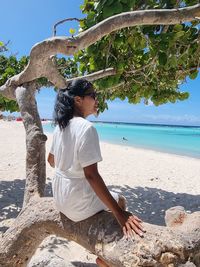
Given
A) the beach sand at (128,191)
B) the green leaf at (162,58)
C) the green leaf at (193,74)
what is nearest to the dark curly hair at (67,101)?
the green leaf at (162,58)

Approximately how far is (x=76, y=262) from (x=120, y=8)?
10.7 feet

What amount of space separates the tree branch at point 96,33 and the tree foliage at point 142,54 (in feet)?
0.80

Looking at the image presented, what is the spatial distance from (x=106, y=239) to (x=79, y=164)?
59 centimetres

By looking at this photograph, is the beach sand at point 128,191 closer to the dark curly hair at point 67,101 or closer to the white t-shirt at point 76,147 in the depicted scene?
the white t-shirt at point 76,147

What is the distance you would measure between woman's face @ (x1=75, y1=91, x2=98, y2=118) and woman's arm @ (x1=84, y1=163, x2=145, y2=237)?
0.55m

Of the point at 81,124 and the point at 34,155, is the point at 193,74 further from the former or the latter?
the point at 81,124

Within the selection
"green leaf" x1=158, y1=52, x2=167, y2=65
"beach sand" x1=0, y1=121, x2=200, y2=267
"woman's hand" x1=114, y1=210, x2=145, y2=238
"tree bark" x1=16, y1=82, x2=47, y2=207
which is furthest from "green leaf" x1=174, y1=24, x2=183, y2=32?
"beach sand" x1=0, y1=121, x2=200, y2=267

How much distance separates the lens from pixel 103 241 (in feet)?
7.07

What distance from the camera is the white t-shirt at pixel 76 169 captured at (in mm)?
2074

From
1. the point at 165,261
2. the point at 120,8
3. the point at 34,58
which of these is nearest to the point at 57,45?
the point at 34,58

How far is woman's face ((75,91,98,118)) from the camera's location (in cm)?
241

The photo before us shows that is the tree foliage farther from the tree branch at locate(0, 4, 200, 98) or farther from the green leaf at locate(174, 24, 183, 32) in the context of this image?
the tree branch at locate(0, 4, 200, 98)

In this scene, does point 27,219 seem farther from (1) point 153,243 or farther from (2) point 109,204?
(1) point 153,243

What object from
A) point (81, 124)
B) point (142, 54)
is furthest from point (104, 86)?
point (81, 124)
